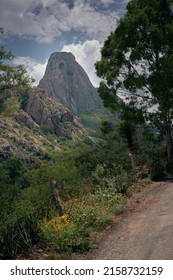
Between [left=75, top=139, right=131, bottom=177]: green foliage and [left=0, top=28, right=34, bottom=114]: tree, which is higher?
[left=0, top=28, right=34, bottom=114]: tree

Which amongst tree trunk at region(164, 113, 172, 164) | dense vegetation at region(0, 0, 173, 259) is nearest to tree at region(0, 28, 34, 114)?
dense vegetation at region(0, 0, 173, 259)

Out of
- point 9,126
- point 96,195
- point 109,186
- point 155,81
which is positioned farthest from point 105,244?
point 9,126

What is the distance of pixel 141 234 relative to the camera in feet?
29.9

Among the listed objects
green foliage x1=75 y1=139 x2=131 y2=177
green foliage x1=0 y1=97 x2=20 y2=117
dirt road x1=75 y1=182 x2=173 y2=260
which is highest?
green foliage x1=0 y1=97 x2=20 y2=117

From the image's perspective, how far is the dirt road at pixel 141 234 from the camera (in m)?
7.61

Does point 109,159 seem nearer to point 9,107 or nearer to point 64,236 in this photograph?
point 9,107

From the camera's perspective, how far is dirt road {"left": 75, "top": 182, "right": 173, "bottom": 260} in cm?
761

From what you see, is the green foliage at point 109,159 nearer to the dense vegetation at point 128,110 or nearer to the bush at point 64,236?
the dense vegetation at point 128,110

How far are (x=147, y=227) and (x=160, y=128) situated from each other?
492 inches

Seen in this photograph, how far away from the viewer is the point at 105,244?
8.77m

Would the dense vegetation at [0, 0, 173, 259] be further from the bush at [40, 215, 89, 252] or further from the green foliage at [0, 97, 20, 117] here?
the bush at [40, 215, 89, 252]

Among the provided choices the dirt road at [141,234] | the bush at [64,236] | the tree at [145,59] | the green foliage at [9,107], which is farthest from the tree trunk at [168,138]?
the bush at [64,236]

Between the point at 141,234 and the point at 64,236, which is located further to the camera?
the point at 141,234

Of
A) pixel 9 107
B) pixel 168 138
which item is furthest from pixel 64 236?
pixel 168 138
